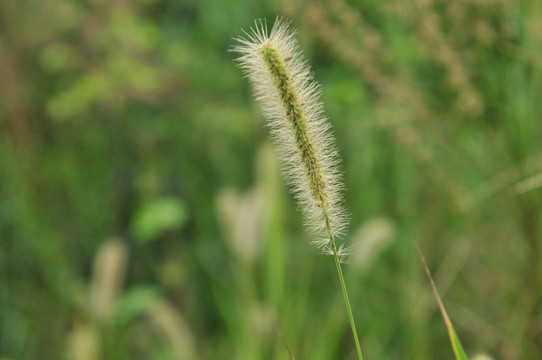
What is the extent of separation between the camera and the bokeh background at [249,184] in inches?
85.2

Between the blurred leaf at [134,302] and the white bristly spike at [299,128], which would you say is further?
the blurred leaf at [134,302]

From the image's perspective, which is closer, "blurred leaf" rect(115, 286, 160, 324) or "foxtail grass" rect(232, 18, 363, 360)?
"foxtail grass" rect(232, 18, 363, 360)

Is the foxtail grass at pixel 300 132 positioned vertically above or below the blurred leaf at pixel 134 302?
below

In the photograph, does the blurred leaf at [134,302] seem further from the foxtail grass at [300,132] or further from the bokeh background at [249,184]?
the foxtail grass at [300,132]

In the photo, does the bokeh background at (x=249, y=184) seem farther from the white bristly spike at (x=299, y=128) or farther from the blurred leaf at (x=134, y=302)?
the white bristly spike at (x=299, y=128)

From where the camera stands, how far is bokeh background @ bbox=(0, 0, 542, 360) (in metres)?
2.16

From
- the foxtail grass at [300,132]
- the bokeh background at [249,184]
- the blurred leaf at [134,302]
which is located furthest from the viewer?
the blurred leaf at [134,302]

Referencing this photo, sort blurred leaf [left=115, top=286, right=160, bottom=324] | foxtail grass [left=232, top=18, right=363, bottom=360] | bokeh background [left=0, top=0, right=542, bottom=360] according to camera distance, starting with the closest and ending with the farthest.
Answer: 1. foxtail grass [left=232, top=18, right=363, bottom=360]
2. bokeh background [left=0, top=0, right=542, bottom=360]
3. blurred leaf [left=115, top=286, right=160, bottom=324]

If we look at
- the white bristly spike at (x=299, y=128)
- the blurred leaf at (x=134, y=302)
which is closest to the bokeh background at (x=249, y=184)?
the blurred leaf at (x=134, y=302)

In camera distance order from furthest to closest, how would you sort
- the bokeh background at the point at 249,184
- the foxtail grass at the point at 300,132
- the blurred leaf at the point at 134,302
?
the blurred leaf at the point at 134,302 < the bokeh background at the point at 249,184 < the foxtail grass at the point at 300,132

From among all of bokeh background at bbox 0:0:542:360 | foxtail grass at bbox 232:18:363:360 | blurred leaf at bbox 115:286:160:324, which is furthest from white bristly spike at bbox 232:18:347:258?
blurred leaf at bbox 115:286:160:324

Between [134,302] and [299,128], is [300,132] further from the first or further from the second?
[134,302]

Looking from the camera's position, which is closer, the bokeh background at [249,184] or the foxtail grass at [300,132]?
the foxtail grass at [300,132]

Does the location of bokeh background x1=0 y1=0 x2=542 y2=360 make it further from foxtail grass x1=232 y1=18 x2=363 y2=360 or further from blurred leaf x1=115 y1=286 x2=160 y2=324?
foxtail grass x1=232 y1=18 x2=363 y2=360
